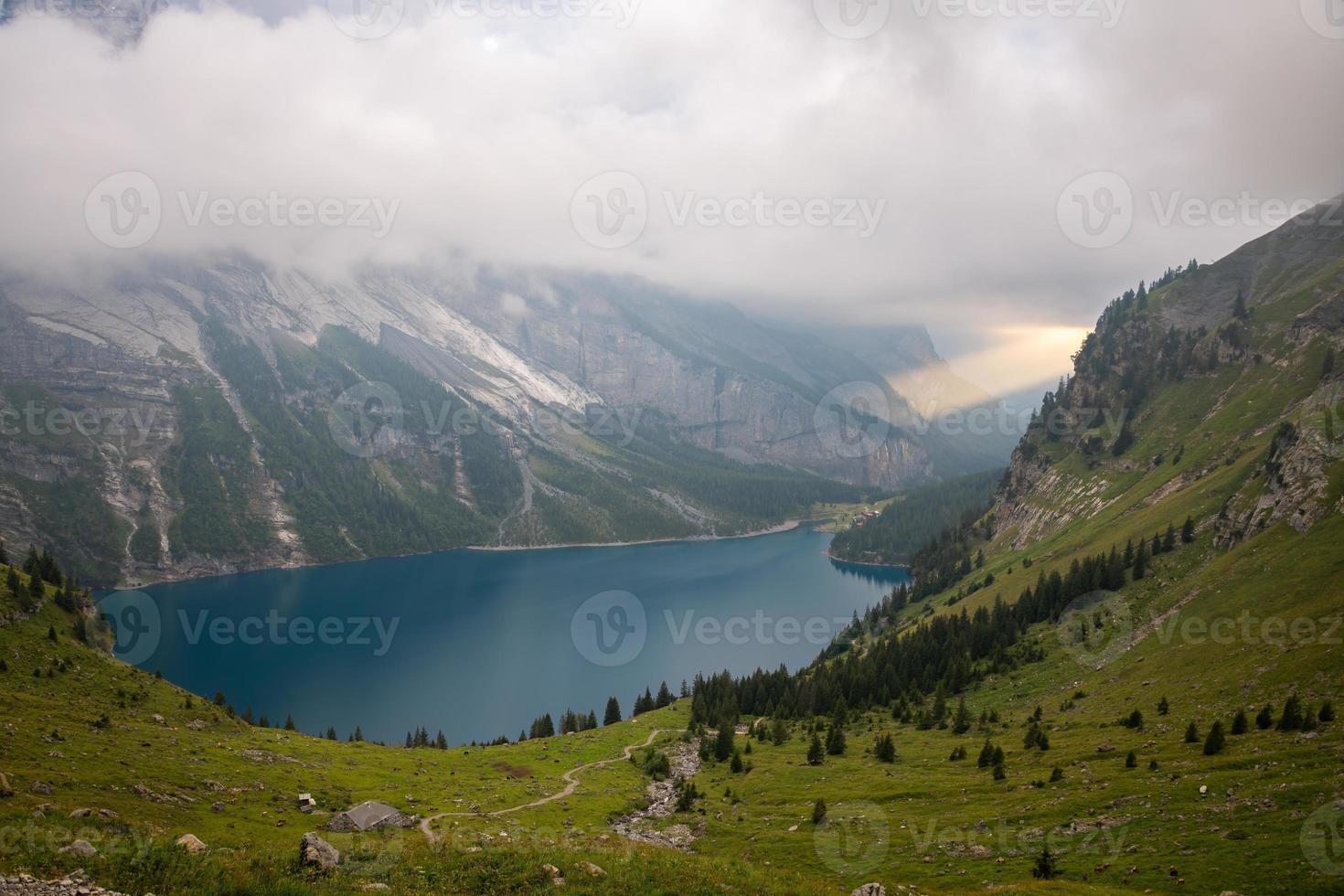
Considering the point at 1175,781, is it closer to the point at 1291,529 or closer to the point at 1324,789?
the point at 1324,789

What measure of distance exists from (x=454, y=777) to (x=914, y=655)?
6873cm

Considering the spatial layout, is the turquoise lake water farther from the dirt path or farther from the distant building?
the distant building

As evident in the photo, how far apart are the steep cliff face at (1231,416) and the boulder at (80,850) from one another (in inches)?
3840

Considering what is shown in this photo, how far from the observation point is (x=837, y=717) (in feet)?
280

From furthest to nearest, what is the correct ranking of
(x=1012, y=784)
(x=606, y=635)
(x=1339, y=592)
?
1. (x=606, y=635)
2. (x=1339, y=592)
3. (x=1012, y=784)

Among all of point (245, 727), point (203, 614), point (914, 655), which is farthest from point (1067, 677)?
point (203, 614)

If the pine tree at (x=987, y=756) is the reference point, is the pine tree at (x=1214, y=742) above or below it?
above

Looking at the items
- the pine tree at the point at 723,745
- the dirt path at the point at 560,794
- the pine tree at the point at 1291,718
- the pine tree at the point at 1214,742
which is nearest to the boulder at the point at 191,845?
the dirt path at the point at 560,794

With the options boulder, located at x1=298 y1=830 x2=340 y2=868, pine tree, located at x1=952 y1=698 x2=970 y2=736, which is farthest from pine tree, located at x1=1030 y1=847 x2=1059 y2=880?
pine tree, located at x1=952 y1=698 x2=970 y2=736

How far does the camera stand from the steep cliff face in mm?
84250

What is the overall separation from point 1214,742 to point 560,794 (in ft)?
159

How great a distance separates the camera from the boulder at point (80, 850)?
16.9 metres

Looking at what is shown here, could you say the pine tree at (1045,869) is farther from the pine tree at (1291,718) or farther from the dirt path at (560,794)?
the dirt path at (560,794)

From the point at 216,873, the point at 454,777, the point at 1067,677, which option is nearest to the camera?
the point at 216,873
